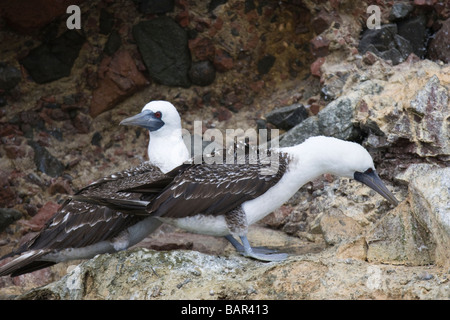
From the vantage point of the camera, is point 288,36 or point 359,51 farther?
point 288,36

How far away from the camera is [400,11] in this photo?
725 centimetres

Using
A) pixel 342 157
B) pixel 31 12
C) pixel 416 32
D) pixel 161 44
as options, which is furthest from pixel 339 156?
pixel 31 12

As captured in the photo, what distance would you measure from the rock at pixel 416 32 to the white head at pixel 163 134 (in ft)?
9.29

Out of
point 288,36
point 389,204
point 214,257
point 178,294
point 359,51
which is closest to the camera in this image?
point 178,294

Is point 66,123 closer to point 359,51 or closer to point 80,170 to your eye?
point 80,170

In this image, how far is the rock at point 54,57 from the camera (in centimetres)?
754

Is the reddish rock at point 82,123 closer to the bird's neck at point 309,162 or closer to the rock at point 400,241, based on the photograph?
the bird's neck at point 309,162

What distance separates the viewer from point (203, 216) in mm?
5070

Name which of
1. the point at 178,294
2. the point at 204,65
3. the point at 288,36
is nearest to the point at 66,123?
the point at 204,65

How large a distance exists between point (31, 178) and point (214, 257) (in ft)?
10.6

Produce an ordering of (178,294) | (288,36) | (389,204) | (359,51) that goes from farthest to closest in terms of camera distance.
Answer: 1. (288,36)
2. (359,51)
3. (389,204)
4. (178,294)

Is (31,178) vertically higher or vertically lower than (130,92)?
lower

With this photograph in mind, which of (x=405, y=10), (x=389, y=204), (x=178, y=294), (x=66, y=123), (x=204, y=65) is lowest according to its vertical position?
(x=178, y=294)

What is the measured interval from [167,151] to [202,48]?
2.01 metres
